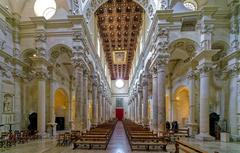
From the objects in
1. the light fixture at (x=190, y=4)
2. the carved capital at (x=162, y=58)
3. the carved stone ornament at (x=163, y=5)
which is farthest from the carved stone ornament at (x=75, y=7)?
the light fixture at (x=190, y=4)

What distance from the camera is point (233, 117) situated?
1770cm

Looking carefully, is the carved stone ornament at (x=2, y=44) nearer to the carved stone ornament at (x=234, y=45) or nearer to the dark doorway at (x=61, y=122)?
the dark doorway at (x=61, y=122)

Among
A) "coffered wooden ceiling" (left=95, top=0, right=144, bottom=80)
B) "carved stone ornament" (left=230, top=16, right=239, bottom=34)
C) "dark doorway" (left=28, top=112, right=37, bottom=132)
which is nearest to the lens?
"carved stone ornament" (left=230, top=16, right=239, bottom=34)

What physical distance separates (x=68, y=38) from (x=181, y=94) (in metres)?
17.2

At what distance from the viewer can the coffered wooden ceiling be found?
27.0m

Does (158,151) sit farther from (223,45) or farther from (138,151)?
(223,45)

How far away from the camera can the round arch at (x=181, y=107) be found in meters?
30.6

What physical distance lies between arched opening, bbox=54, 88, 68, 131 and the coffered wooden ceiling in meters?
9.84

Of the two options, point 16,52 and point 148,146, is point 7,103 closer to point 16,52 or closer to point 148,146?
point 16,52

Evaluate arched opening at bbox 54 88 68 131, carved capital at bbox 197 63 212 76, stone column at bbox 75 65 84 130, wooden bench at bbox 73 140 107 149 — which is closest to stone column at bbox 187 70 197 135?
carved capital at bbox 197 63 212 76

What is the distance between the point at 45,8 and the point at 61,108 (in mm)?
13346

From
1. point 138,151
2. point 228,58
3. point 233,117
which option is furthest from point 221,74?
point 138,151

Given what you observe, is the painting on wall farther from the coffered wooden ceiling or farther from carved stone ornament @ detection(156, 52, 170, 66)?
carved stone ornament @ detection(156, 52, 170, 66)

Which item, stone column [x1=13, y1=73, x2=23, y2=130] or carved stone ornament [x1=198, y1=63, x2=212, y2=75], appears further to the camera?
stone column [x1=13, y1=73, x2=23, y2=130]
